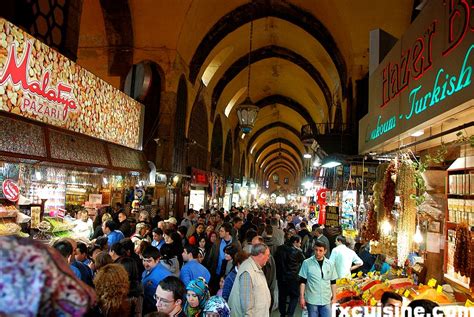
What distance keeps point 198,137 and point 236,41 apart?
4749 mm

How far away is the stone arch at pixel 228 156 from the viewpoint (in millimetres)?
26016

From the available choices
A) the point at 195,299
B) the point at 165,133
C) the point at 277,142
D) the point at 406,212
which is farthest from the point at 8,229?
the point at 277,142

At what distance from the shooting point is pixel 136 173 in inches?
419

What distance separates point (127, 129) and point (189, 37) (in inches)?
223

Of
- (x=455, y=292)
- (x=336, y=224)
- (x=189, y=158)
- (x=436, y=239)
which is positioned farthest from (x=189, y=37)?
(x=455, y=292)

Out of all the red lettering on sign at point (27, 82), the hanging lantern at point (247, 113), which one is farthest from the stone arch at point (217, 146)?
the red lettering on sign at point (27, 82)

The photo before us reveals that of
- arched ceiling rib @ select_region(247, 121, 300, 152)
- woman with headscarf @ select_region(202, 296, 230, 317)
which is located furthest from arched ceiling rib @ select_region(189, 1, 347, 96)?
arched ceiling rib @ select_region(247, 121, 300, 152)

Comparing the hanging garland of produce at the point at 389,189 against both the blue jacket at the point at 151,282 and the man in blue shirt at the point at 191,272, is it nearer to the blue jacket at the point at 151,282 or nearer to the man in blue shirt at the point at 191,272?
the man in blue shirt at the point at 191,272

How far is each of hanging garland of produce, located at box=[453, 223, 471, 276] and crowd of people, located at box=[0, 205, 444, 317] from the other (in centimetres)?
154

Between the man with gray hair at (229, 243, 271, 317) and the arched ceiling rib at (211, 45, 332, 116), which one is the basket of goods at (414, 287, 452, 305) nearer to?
the man with gray hair at (229, 243, 271, 317)

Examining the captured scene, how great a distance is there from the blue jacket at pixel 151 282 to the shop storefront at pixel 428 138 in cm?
277

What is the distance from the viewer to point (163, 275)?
3947 mm

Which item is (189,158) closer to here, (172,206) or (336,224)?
(172,206)

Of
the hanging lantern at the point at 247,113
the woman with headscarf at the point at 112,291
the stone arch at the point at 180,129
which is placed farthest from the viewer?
the stone arch at the point at 180,129
